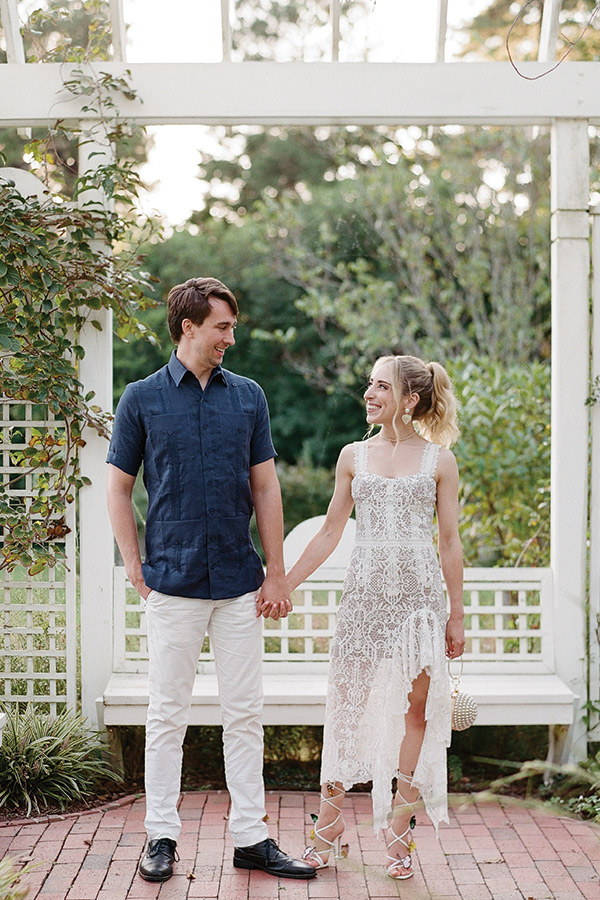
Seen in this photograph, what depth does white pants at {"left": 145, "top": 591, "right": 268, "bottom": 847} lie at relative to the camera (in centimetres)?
285

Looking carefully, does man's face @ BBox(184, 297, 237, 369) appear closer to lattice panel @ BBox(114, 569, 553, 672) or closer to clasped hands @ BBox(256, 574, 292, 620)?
clasped hands @ BBox(256, 574, 292, 620)

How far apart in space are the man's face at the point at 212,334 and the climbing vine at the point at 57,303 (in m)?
0.84

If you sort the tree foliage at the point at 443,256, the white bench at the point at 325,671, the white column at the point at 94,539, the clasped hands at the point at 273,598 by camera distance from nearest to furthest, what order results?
the clasped hands at the point at 273,598, the white bench at the point at 325,671, the white column at the point at 94,539, the tree foliage at the point at 443,256

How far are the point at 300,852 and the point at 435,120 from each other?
8.88 ft

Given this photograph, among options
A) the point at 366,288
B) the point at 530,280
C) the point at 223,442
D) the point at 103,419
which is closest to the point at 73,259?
the point at 103,419

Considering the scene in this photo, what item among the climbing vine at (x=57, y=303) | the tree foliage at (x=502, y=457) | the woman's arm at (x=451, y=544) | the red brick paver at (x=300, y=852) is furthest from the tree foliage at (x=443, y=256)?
the woman's arm at (x=451, y=544)

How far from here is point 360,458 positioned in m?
2.87

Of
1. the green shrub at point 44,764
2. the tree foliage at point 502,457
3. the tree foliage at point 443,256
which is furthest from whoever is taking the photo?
the tree foliage at point 443,256

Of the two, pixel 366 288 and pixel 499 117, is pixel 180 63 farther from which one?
pixel 366 288

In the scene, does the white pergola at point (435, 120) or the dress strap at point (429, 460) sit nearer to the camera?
the dress strap at point (429, 460)

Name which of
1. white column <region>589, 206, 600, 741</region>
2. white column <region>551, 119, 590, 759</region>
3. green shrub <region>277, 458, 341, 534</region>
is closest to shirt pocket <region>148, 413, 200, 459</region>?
white column <region>551, 119, 590, 759</region>

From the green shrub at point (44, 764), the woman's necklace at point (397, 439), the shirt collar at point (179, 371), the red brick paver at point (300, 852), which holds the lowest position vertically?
the red brick paver at point (300, 852)

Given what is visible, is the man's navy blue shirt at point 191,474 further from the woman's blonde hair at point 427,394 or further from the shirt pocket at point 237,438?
the woman's blonde hair at point 427,394

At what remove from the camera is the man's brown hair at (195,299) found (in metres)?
2.80
